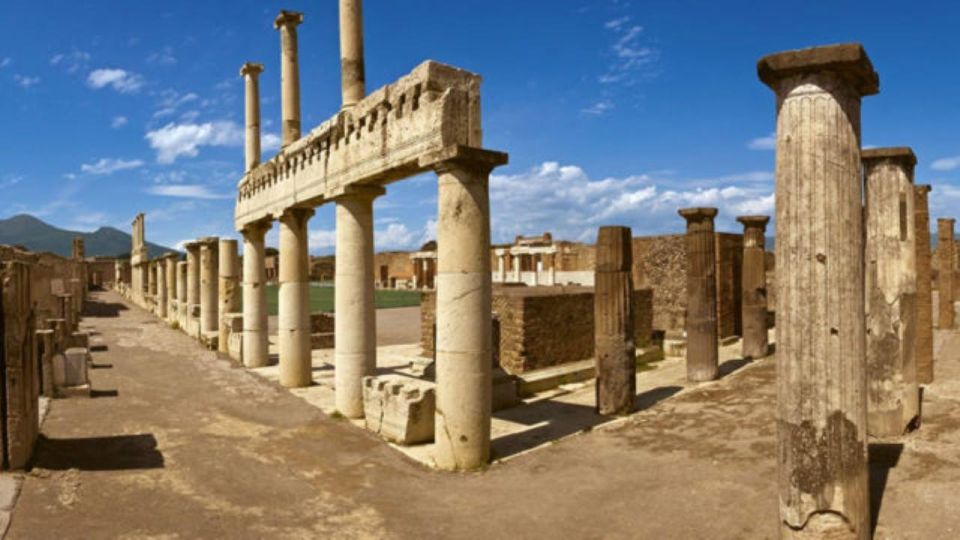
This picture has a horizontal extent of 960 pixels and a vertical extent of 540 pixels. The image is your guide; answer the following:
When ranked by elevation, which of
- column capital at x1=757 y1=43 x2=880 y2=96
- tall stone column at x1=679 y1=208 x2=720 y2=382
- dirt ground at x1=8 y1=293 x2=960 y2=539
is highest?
column capital at x1=757 y1=43 x2=880 y2=96

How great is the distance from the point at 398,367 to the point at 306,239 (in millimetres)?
3781

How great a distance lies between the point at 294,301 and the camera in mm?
12438

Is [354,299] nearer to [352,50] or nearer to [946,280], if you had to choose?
[352,50]

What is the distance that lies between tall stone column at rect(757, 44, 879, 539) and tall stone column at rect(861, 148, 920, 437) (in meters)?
3.53

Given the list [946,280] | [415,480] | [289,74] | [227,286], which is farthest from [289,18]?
[946,280]

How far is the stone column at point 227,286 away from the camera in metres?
17.6

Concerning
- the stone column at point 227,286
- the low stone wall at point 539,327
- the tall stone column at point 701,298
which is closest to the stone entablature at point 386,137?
the low stone wall at point 539,327

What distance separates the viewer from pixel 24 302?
7.51m

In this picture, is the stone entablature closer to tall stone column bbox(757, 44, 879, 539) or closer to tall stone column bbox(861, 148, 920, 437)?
tall stone column bbox(757, 44, 879, 539)

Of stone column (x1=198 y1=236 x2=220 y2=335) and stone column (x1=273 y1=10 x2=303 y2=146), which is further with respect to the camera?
stone column (x1=198 y1=236 x2=220 y2=335)

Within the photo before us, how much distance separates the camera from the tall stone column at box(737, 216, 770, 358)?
14867mm

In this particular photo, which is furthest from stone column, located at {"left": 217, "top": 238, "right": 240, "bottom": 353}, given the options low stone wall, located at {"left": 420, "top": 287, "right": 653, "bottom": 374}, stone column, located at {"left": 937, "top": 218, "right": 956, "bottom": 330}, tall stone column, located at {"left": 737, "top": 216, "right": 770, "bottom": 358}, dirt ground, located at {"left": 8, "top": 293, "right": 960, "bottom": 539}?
stone column, located at {"left": 937, "top": 218, "right": 956, "bottom": 330}

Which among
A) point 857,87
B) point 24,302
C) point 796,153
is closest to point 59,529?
point 24,302

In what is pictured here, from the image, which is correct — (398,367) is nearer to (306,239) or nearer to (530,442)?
(306,239)
